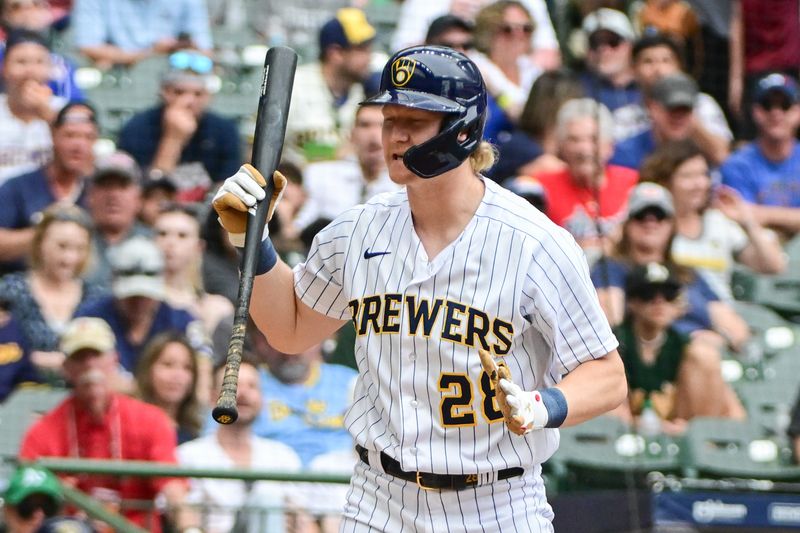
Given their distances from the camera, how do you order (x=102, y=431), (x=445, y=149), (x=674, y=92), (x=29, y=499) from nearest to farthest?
(x=445, y=149) < (x=29, y=499) < (x=102, y=431) < (x=674, y=92)

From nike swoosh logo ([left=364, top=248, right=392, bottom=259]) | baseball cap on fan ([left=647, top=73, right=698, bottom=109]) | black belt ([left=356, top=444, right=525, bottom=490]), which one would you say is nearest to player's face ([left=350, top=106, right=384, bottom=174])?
baseball cap on fan ([left=647, top=73, right=698, bottom=109])

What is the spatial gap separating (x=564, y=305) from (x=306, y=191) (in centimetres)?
365

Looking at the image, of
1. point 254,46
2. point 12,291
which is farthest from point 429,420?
point 254,46

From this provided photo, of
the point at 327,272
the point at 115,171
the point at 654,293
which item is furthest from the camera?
the point at 654,293

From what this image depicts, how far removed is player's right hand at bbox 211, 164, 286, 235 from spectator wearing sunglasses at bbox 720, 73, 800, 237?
15.0 feet

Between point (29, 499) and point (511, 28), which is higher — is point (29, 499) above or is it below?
below

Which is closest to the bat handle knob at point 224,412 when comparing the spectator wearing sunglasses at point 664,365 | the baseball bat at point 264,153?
the baseball bat at point 264,153

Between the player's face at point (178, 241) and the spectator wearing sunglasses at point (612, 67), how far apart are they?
239cm

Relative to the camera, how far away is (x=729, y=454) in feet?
20.4

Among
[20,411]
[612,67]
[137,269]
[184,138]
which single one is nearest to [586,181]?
[612,67]

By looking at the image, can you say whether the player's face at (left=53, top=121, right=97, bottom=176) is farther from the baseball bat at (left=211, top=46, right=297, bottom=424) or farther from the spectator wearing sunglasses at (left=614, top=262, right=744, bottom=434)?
the baseball bat at (left=211, top=46, right=297, bottom=424)

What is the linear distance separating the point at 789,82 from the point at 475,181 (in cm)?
481

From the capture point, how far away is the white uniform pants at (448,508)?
122 inches

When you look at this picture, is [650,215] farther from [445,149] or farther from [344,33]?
[445,149]
